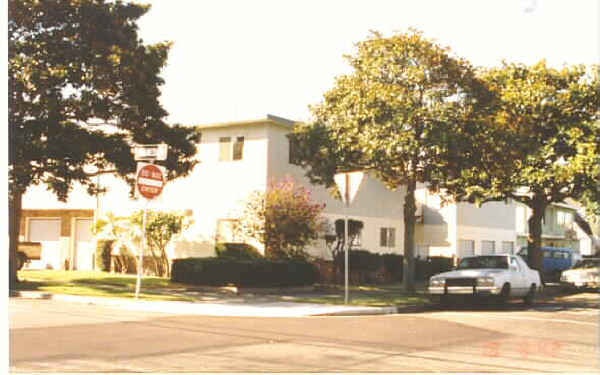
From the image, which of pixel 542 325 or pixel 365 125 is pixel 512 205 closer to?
pixel 365 125

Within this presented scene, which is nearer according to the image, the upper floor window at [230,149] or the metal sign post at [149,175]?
Answer: the metal sign post at [149,175]

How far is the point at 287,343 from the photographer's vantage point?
10125mm

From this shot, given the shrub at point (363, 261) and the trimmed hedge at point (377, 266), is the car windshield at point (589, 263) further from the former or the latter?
the shrub at point (363, 261)

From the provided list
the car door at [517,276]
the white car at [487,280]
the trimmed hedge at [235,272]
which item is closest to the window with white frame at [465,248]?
the trimmed hedge at [235,272]

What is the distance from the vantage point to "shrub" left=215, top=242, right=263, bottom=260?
1009 inches

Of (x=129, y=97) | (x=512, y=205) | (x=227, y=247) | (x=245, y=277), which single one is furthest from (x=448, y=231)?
(x=129, y=97)

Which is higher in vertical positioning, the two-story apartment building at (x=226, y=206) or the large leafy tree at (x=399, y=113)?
the large leafy tree at (x=399, y=113)

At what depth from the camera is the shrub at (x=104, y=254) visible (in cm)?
2956

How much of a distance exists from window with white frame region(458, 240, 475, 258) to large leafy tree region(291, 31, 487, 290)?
18215 millimetres

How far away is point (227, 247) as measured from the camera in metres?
26.1


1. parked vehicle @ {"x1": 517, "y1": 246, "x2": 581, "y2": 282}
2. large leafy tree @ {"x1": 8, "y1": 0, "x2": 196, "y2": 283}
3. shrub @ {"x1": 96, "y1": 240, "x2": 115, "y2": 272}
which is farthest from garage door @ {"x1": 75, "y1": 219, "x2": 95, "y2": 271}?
parked vehicle @ {"x1": 517, "y1": 246, "x2": 581, "y2": 282}

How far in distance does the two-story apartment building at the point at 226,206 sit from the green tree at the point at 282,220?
1057mm

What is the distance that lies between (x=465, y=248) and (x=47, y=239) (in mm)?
22987

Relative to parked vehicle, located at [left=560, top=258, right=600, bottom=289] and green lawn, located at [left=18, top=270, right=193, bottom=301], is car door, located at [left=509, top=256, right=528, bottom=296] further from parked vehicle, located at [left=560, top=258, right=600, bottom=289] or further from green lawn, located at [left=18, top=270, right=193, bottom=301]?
parked vehicle, located at [left=560, top=258, right=600, bottom=289]
